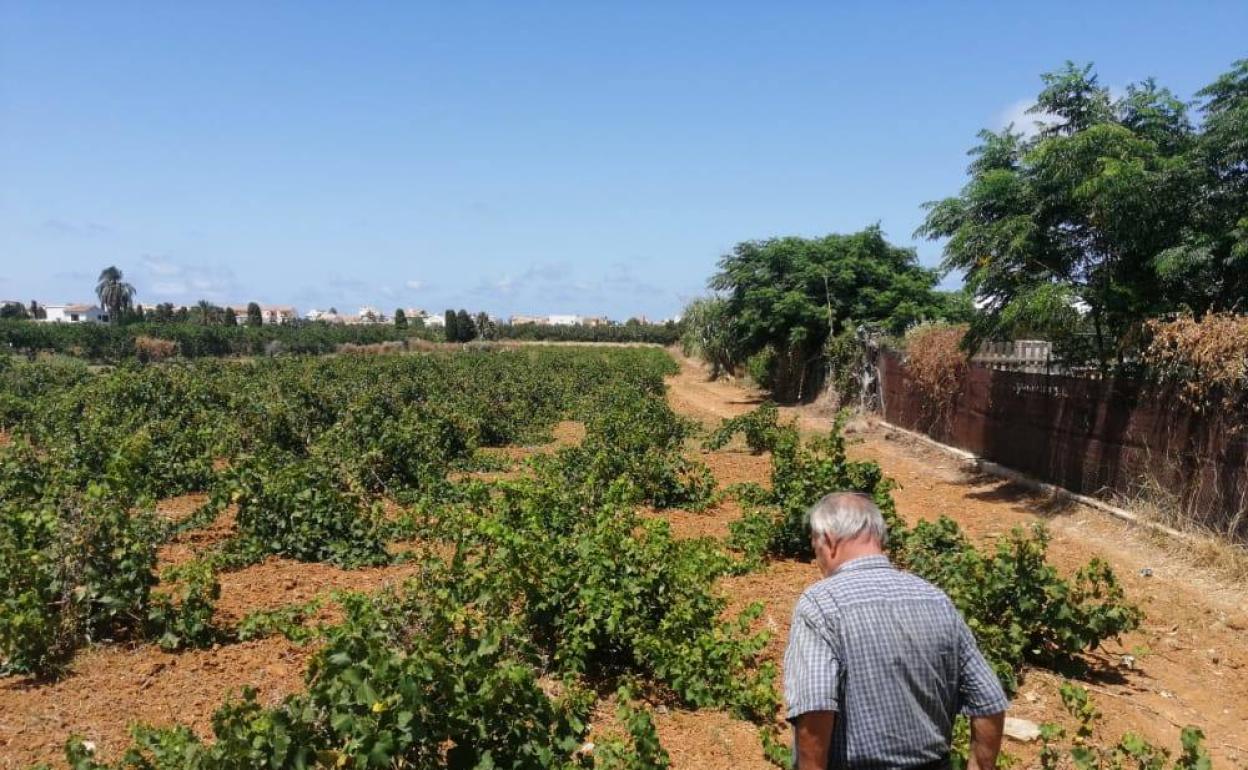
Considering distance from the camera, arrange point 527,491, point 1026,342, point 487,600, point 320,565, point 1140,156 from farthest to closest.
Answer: point 1026,342 < point 1140,156 < point 320,565 < point 527,491 < point 487,600

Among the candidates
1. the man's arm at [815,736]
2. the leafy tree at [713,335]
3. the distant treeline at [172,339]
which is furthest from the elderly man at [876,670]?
the distant treeline at [172,339]

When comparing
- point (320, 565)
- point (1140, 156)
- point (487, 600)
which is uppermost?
point (1140, 156)

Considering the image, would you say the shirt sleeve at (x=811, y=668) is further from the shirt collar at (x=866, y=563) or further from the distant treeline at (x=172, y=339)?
the distant treeline at (x=172, y=339)

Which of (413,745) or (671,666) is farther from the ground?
(413,745)

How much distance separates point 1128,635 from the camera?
674 centimetres

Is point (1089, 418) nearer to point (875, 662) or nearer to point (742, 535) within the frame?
point (742, 535)

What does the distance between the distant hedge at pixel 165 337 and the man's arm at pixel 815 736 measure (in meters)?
49.2

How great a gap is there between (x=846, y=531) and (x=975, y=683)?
0.61 metres

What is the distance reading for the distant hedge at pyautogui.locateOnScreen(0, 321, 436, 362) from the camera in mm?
50281

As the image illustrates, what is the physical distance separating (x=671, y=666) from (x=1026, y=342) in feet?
50.8

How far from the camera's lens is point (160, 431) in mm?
12375

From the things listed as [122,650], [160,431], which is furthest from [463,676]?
[160,431]

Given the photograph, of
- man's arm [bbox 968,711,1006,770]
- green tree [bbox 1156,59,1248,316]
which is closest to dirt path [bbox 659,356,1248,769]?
man's arm [bbox 968,711,1006,770]

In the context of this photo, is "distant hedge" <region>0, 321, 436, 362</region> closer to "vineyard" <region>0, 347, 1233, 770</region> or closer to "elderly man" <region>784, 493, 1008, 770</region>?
"vineyard" <region>0, 347, 1233, 770</region>
